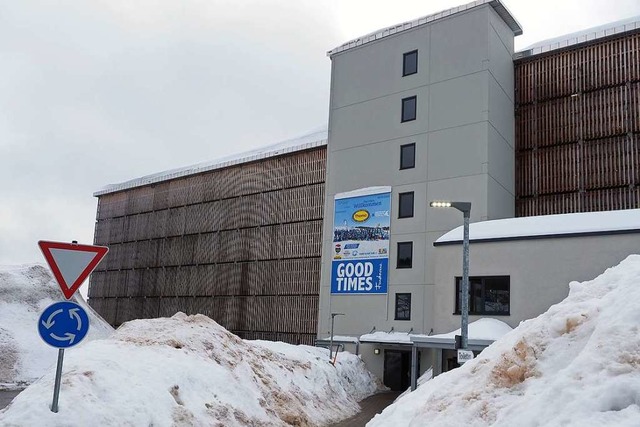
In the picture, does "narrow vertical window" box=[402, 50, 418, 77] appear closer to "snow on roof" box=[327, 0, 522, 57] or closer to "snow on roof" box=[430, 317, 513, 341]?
"snow on roof" box=[327, 0, 522, 57]

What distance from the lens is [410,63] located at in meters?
33.2

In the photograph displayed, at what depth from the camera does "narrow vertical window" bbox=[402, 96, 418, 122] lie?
3231 cm

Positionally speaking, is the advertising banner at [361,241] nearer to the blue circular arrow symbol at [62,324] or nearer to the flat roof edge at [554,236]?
the flat roof edge at [554,236]

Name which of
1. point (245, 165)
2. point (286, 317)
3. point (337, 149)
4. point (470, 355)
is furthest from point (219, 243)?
point (470, 355)

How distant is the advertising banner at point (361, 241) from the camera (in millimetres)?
31641

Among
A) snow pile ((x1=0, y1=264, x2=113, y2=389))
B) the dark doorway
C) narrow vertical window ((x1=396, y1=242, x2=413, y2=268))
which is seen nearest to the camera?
snow pile ((x1=0, y1=264, x2=113, y2=389))

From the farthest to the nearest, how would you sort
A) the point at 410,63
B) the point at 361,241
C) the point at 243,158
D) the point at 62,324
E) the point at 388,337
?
the point at 243,158
the point at 410,63
the point at 361,241
the point at 388,337
the point at 62,324

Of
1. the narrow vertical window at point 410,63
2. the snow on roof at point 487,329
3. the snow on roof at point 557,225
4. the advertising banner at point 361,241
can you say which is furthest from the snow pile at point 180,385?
the narrow vertical window at point 410,63

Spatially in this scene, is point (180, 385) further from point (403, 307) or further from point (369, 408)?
point (403, 307)

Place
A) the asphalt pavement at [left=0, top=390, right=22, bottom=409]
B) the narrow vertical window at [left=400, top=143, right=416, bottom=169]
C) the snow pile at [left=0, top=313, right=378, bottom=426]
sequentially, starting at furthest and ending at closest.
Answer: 1. the narrow vertical window at [left=400, top=143, right=416, bottom=169]
2. the asphalt pavement at [left=0, top=390, right=22, bottom=409]
3. the snow pile at [left=0, top=313, right=378, bottom=426]

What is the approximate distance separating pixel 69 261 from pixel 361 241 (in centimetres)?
2478

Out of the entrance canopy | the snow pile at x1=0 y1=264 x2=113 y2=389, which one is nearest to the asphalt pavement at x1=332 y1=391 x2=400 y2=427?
the entrance canopy

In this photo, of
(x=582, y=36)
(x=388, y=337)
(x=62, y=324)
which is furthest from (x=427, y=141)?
(x=62, y=324)

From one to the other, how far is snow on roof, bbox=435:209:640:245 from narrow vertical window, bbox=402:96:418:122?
825 cm
